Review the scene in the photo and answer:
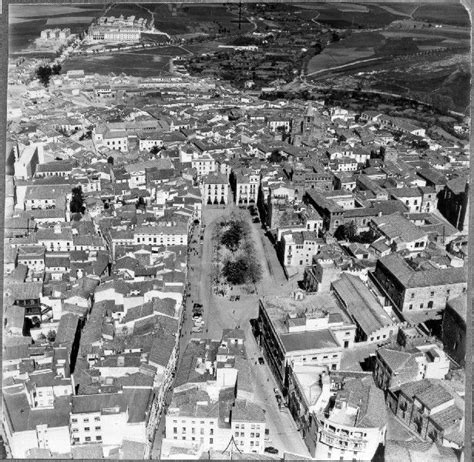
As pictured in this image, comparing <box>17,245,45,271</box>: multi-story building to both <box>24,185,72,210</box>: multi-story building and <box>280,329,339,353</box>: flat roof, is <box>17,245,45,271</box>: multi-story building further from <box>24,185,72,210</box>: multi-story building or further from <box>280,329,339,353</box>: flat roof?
<box>280,329,339,353</box>: flat roof

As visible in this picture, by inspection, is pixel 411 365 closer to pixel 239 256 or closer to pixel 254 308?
pixel 254 308

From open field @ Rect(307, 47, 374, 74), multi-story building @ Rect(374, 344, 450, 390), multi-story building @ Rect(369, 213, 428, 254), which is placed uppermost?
open field @ Rect(307, 47, 374, 74)

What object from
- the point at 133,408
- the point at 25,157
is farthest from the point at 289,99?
the point at 133,408

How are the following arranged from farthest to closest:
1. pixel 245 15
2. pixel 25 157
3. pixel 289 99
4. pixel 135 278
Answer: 1. pixel 289 99
2. pixel 245 15
3. pixel 25 157
4. pixel 135 278

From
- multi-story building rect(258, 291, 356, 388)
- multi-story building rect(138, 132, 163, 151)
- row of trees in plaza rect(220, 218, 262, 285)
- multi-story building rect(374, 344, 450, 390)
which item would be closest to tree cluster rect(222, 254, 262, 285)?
row of trees in plaza rect(220, 218, 262, 285)

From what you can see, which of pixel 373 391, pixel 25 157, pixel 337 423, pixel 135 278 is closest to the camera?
pixel 337 423

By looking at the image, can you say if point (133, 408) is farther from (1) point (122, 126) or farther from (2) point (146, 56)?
(2) point (146, 56)
